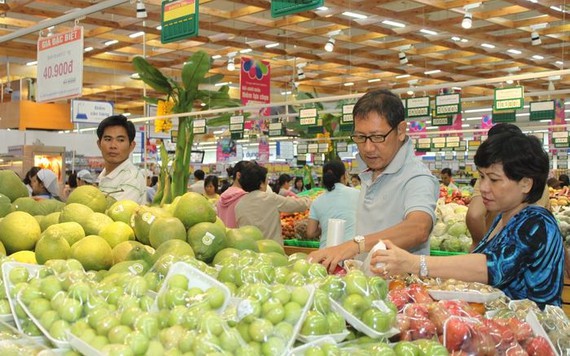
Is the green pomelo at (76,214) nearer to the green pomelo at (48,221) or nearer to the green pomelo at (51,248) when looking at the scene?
the green pomelo at (48,221)

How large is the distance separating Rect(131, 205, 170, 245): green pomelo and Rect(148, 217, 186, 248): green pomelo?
88 mm

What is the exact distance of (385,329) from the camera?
1860 mm

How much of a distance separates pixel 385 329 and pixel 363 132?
1322 mm

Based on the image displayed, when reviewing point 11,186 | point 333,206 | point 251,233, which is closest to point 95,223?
point 251,233

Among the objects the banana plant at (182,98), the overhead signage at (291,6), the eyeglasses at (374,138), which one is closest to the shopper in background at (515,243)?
the eyeglasses at (374,138)

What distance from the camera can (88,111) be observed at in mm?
12547

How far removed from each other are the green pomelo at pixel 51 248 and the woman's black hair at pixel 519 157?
1.76 metres

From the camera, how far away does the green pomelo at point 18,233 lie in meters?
2.98

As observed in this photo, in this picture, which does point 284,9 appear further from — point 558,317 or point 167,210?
point 558,317

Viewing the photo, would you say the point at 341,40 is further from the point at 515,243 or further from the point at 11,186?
the point at 515,243

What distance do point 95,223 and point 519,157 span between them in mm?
1871

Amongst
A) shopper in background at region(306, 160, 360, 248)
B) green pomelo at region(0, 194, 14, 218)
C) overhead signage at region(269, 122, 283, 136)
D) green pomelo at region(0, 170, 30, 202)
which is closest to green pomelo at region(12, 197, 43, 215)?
green pomelo at region(0, 194, 14, 218)

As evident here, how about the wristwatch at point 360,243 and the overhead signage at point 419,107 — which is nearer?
the wristwatch at point 360,243

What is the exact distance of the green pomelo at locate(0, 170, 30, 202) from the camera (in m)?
3.77
